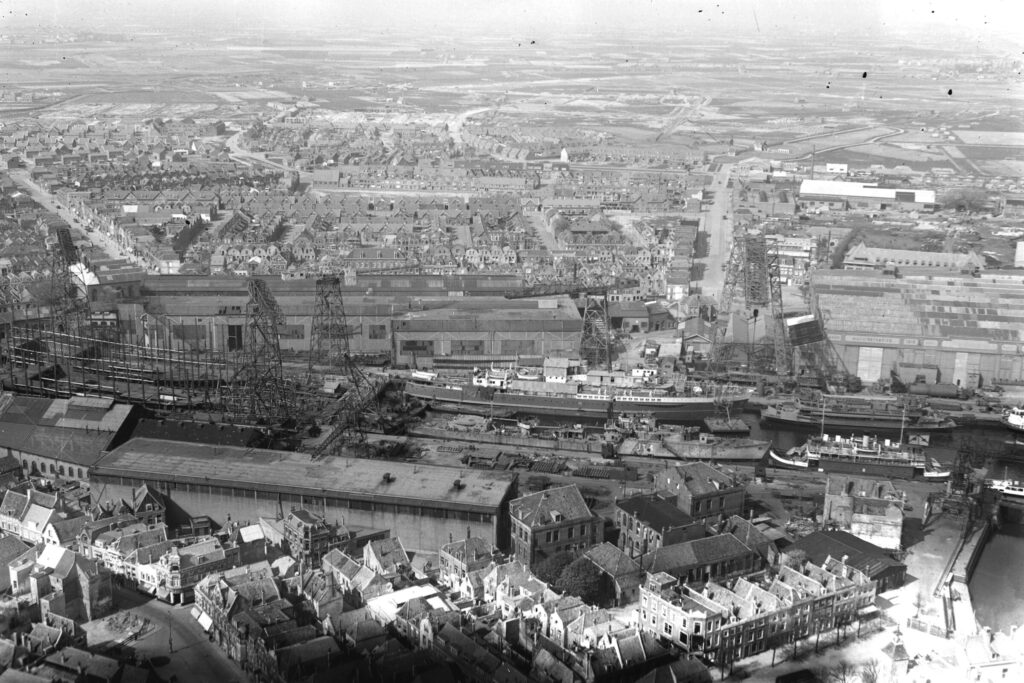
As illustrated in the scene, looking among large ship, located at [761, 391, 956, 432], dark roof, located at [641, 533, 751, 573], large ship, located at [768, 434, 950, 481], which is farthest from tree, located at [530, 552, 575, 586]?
large ship, located at [761, 391, 956, 432]

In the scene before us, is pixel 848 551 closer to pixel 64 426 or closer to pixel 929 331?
pixel 929 331

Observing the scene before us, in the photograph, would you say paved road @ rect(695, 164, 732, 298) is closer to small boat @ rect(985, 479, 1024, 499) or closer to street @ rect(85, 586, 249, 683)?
small boat @ rect(985, 479, 1024, 499)

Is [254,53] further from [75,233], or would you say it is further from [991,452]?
[991,452]

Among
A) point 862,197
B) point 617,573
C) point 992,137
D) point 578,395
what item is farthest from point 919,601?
point 992,137

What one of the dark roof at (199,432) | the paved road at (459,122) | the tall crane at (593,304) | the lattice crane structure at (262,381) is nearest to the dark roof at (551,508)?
the dark roof at (199,432)

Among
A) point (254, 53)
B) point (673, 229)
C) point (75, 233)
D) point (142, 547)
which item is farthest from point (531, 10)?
point (142, 547)
